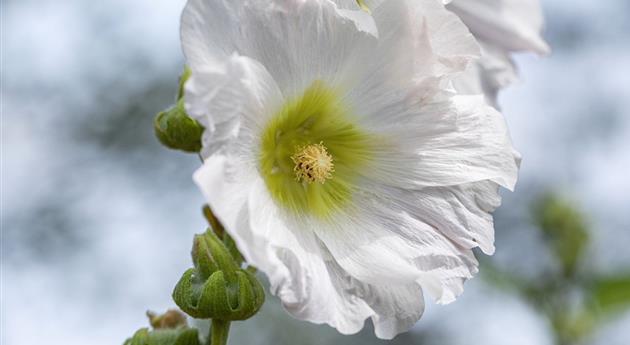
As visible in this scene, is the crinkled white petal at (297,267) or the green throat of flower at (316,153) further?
the green throat of flower at (316,153)

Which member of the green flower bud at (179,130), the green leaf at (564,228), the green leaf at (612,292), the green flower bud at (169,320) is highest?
the green flower bud at (179,130)

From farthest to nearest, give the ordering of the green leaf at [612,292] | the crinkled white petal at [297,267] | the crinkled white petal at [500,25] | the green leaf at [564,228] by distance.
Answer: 1. the green leaf at [564,228]
2. the green leaf at [612,292]
3. the crinkled white petal at [500,25]
4. the crinkled white petal at [297,267]

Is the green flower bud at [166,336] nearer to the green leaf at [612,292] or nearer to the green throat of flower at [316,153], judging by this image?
→ the green throat of flower at [316,153]

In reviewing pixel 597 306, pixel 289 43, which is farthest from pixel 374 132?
pixel 597 306

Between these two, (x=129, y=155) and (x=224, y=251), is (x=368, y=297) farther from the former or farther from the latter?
(x=129, y=155)

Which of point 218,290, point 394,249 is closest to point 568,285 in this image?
point 394,249

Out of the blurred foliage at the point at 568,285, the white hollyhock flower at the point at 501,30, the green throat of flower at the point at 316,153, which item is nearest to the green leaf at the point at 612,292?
the blurred foliage at the point at 568,285

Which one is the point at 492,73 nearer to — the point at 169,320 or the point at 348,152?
the point at 348,152

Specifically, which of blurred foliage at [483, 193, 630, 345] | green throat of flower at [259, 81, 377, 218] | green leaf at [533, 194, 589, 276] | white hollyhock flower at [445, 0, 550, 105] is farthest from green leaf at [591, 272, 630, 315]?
green throat of flower at [259, 81, 377, 218]
